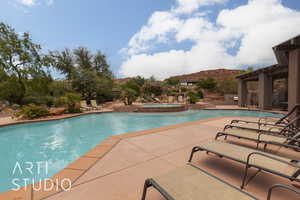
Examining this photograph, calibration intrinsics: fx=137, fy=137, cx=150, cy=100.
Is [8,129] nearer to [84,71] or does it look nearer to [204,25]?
[84,71]

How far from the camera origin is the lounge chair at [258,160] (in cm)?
152

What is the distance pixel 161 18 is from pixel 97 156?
15.5 meters

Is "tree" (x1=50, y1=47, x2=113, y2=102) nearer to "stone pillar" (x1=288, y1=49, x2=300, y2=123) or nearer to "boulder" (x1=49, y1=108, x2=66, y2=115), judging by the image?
"boulder" (x1=49, y1=108, x2=66, y2=115)

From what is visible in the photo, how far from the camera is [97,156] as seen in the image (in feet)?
9.02

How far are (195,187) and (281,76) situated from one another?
1572 cm

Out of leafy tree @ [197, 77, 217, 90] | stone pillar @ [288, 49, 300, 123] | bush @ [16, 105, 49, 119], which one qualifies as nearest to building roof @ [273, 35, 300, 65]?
stone pillar @ [288, 49, 300, 123]

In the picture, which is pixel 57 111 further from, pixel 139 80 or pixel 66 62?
pixel 139 80

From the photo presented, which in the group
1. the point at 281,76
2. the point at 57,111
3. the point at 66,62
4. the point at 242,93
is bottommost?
the point at 57,111

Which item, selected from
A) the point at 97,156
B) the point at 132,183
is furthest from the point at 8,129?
the point at 132,183

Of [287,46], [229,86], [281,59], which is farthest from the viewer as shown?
[229,86]

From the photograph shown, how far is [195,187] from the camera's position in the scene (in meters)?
1.36

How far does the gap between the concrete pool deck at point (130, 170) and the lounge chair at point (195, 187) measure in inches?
16.3

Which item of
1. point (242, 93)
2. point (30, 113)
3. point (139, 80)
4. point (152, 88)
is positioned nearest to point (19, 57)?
point (30, 113)

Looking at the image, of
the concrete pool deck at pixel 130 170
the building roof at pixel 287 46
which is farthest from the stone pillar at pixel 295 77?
the concrete pool deck at pixel 130 170
